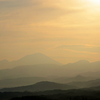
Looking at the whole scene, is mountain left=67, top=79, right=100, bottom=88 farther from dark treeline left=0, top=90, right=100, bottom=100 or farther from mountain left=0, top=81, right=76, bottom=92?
dark treeline left=0, top=90, right=100, bottom=100

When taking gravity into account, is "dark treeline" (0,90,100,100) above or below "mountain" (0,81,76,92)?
below

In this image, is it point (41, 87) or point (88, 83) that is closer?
point (41, 87)

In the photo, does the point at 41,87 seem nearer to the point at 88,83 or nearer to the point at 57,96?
the point at 57,96

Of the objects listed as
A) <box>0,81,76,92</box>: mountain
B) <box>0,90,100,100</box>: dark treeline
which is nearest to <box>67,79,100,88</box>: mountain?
<box>0,81,76,92</box>: mountain

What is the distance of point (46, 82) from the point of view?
39.2m

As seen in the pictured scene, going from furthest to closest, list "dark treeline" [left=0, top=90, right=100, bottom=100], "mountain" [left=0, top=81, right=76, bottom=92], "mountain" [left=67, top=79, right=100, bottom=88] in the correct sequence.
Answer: "mountain" [left=67, top=79, right=100, bottom=88]
"mountain" [left=0, top=81, right=76, bottom=92]
"dark treeline" [left=0, top=90, right=100, bottom=100]

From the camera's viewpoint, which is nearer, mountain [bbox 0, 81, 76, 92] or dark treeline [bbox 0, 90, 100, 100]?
dark treeline [bbox 0, 90, 100, 100]

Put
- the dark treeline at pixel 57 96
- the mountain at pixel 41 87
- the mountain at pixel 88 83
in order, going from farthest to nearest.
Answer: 1. the mountain at pixel 88 83
2. the mountain at pixel 41 87
3. the dark treeline at pixel 57 96

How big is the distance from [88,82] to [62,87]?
586 cm

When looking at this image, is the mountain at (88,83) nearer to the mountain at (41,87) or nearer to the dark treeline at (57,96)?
the mountain at (41,87)

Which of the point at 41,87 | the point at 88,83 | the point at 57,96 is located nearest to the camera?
the point at 57,96

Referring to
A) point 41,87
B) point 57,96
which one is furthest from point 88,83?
point 57,96

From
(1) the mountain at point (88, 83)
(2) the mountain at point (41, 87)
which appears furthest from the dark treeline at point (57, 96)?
(1) the mountain at point (88, 83)

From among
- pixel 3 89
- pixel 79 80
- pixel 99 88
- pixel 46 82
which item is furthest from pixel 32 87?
pixel 99 88
